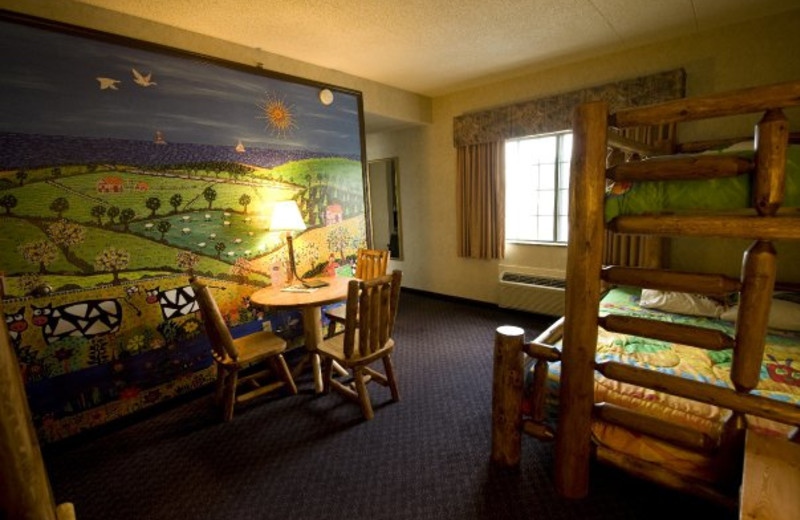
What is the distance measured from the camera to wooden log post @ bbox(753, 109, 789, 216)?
1.03 meters

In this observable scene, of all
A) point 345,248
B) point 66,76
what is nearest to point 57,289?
point 66,76

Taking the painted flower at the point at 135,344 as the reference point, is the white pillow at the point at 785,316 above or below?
above

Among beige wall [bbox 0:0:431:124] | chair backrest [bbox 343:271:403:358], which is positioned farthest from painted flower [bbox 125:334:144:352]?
beige wall [bbox 0:0:431:124]

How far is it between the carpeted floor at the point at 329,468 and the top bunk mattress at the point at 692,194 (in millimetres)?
1350

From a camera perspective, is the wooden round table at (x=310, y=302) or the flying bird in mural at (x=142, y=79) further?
the wooden round table at (x=310, y=302)

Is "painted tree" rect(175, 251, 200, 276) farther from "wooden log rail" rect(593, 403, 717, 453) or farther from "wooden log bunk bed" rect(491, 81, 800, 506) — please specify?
"wooden log rail" rect(593, 403, 717, 453)

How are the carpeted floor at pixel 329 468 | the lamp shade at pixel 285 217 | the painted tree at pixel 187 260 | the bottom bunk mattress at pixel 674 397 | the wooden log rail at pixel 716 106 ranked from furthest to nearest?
the lamp shade at pixel 285 217
the painted tree at pixel 187 260
the carpeted floor at pixel 329 468
the bottom bunk mattress at pixel 674 397
the wooden log rail at pixel 716 106

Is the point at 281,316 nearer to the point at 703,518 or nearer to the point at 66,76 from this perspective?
the point at 66,76

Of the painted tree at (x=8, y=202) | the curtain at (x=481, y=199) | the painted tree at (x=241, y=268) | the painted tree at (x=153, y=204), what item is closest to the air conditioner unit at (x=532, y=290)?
the curtain at (x=481, y=199)

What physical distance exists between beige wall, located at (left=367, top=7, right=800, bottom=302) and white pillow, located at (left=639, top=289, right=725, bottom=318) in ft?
2.21

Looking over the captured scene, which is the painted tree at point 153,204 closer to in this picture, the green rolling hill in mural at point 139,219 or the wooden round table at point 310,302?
the green rolling hill in mural at point 139,219

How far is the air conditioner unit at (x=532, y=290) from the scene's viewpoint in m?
3.74

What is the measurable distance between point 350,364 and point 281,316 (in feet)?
4.09

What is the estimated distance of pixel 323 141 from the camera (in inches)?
132
